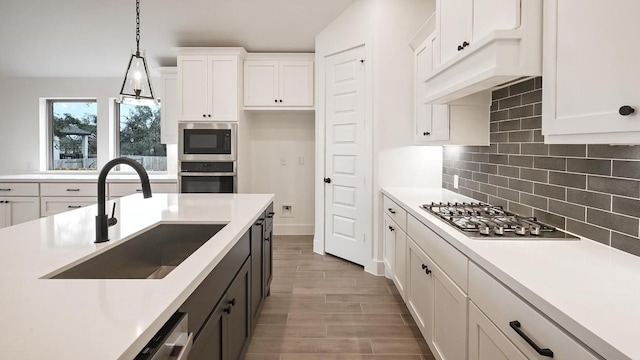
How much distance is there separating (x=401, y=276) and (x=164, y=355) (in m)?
2.15

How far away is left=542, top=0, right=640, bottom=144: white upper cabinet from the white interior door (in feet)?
7.85

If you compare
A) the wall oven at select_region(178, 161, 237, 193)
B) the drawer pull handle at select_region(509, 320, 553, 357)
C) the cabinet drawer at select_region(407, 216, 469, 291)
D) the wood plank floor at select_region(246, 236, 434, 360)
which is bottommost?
the wood plank floor at select_region(246, 236, 434, 360)

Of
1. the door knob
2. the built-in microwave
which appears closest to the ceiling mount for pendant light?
the built-in microwave

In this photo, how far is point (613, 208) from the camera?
1.37 meters

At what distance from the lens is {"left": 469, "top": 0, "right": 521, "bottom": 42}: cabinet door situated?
4.76ft

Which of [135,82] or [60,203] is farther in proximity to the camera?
[60,203]

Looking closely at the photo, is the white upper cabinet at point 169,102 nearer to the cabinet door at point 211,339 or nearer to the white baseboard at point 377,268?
the white baseboard at point 377,268

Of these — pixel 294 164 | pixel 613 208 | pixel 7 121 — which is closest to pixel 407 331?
pixel 613 208

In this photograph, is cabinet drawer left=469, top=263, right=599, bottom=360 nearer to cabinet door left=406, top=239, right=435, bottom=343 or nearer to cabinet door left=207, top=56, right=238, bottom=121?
cabinet door left=406, top=239, right=435, bottom=343

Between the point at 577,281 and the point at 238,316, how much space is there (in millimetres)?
1432

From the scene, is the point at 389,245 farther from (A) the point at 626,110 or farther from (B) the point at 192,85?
(B) the point at 192,85

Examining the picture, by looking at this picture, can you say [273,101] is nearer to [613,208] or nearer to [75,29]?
[75,29]

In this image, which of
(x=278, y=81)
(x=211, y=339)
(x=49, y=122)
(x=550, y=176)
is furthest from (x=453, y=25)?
(x=49, y=122)

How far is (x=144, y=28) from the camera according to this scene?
4.12 meters
